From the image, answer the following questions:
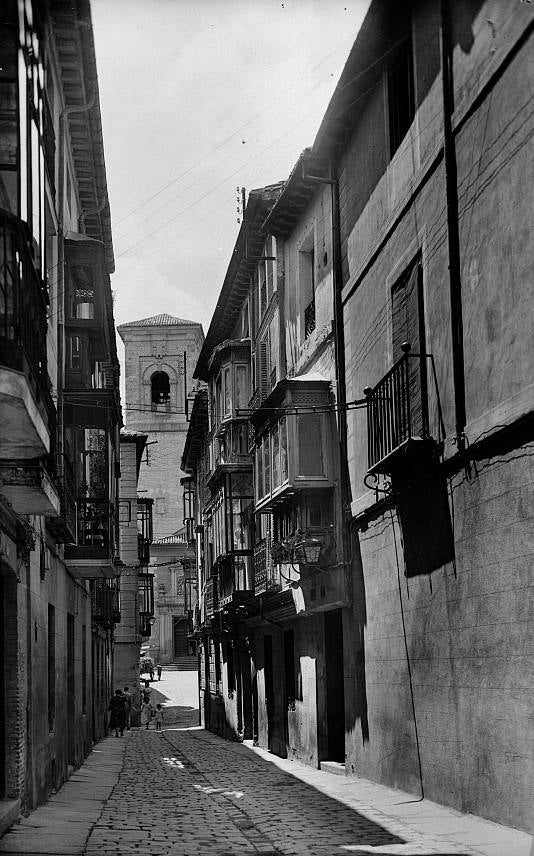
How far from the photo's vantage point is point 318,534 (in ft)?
57.7

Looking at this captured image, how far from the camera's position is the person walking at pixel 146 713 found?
136 feet

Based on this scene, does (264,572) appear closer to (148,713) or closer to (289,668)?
(289,668)

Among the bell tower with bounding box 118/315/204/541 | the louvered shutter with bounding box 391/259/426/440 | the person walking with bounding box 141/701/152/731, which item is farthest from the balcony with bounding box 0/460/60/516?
the bell tower with bounding box 118/315/204/541

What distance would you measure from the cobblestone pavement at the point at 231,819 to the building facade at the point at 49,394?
1067 millimetres

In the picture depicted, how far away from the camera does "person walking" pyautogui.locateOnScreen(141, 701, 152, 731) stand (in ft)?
136

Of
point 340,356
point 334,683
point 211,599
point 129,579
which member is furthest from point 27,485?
point 129,579

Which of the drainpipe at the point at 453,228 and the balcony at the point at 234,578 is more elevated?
the drainpipe at the point at 453,228

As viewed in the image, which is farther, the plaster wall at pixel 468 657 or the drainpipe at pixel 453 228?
the drainpipe at pixel 453 228

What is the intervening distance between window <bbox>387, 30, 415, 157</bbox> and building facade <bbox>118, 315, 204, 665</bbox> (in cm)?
5118

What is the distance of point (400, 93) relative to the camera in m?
14.1

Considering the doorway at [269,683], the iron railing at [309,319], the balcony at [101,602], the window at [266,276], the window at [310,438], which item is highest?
the window at [266,276]

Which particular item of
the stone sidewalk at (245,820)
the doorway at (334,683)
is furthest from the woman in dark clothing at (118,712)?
the doorway at (334,683)

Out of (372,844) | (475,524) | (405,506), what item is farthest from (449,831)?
(405,506)

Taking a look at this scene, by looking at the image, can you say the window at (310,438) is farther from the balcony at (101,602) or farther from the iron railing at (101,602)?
the balcony at (101,602)
